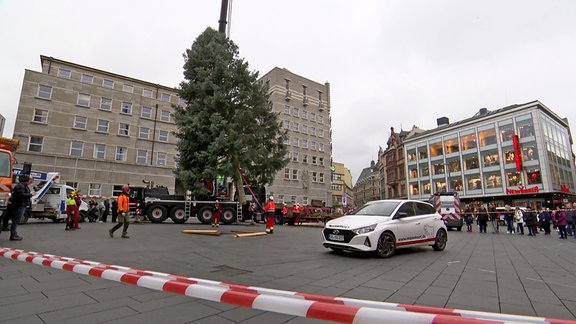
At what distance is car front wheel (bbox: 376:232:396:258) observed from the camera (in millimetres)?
7707

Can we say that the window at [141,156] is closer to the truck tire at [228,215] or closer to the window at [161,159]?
the window at [161,159]

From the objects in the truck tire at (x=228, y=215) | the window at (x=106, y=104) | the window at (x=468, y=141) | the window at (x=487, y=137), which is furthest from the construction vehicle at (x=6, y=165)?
the window at (x=468, y=141)

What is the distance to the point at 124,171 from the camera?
36594 mm

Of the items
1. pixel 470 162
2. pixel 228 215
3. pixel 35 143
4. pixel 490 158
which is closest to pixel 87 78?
pixel 35 143

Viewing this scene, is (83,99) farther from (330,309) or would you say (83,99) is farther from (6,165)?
(330,309)

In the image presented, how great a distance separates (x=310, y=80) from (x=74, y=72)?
122 feet

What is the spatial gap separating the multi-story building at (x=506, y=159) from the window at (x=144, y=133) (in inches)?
1832

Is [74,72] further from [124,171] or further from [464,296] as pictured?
[464,296]

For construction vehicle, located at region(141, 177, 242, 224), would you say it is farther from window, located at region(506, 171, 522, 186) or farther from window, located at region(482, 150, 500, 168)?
window, located at region(482, 150, 500, 168)

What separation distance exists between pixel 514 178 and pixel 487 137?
24.1 ft

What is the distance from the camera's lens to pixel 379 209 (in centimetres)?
880

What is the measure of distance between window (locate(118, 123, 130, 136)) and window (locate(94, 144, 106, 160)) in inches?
109

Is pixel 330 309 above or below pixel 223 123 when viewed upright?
below

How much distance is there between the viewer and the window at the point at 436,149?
51319mm
